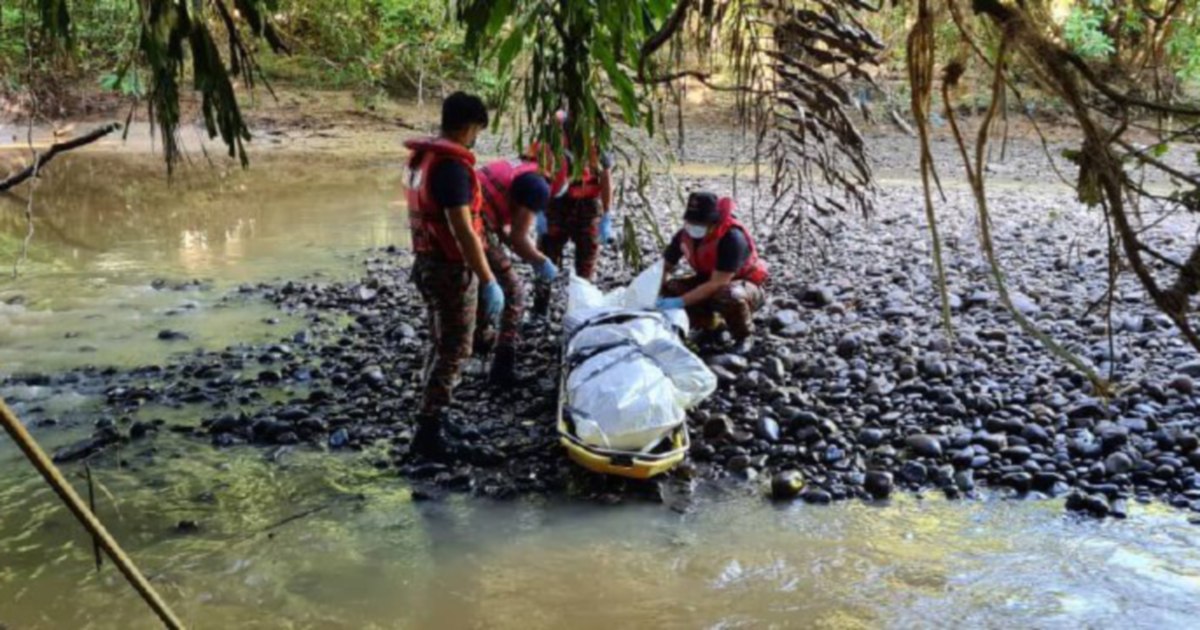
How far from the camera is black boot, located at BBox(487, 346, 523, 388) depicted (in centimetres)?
582

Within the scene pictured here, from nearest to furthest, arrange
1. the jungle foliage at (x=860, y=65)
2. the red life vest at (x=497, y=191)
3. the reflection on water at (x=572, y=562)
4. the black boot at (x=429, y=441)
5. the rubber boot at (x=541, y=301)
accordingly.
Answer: the jungle foliage at (x=860, y=65) < the reflection on water at (x=572, y=562) < the black boot at (x=429, y=441) < the red life vest at (x=497, y=191) < the rubber boot at (x=541, y=301)

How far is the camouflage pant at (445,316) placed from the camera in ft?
14.9

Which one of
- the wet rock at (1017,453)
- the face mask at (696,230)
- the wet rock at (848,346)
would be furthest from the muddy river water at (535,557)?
the face mask at (696,230)

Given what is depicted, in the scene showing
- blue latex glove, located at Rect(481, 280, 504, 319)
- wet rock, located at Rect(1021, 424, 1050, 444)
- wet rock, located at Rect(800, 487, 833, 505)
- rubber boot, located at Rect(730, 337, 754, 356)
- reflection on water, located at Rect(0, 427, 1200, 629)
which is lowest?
reflection on water, located at Rect(0, 427, 1200, 629)

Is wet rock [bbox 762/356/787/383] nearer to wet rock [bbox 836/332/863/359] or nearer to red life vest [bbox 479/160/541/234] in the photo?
wet rock [bbox 836/332/863/359]

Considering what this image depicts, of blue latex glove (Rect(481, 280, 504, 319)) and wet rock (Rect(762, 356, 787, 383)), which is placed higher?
blue latex glove (Rect(481, 280, 504, 319))

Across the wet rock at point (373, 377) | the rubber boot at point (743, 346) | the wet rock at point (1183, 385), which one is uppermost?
the wet rock at point (1183, 385)

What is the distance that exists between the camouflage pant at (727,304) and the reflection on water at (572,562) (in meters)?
1.84

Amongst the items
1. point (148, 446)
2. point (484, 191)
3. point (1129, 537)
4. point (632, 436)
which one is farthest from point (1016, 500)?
point (148, 446)

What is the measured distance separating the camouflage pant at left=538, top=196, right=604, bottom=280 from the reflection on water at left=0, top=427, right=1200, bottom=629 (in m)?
2.41

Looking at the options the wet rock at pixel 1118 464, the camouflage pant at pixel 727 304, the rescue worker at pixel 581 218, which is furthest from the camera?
the rescue worker at pixel 581 218

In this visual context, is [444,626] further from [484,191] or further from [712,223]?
[712,223]

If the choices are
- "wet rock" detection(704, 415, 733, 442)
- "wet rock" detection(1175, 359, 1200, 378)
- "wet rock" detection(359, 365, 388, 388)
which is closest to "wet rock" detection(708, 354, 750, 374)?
"wet rock" detection(704, 415, 733, 442)

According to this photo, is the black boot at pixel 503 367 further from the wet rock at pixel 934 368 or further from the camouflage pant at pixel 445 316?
the wet rock at pixel 934 368
